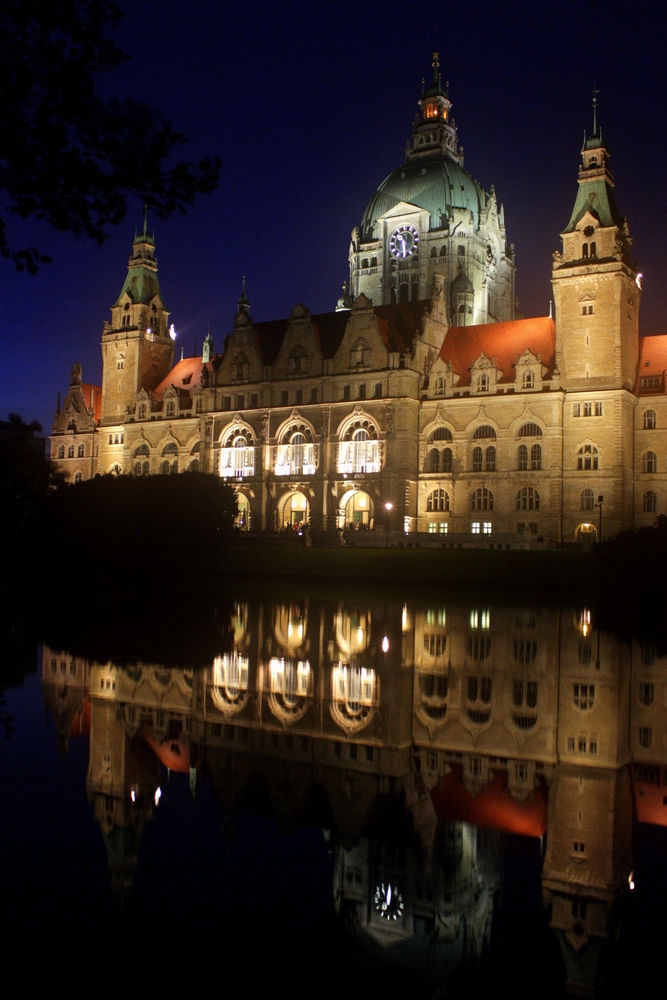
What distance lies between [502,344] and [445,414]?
850 centimetres

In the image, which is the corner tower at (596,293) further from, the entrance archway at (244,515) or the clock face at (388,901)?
the clock face at (388,901)

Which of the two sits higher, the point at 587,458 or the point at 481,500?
the point at 587,458

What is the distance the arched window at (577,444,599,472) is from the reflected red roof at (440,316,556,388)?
7.08 metres

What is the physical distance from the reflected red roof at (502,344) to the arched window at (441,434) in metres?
4.09

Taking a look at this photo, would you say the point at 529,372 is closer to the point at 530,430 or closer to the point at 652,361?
the point at 530,430

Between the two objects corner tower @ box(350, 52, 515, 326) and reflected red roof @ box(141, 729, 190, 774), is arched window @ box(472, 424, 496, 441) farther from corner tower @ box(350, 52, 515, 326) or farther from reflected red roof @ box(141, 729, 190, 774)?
reflected red roof @ box(141, 729, 190, 774)

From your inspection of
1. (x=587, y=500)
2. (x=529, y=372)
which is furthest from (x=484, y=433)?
(x=587, y=500)

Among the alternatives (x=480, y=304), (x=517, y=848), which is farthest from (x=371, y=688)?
(x=480, y=304)

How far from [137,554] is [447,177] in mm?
67883

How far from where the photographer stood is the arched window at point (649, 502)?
7275 centimetres

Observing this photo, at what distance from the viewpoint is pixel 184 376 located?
336 feet

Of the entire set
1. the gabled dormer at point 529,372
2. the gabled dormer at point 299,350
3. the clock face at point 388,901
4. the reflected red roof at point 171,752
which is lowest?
the clock face at point 388,901

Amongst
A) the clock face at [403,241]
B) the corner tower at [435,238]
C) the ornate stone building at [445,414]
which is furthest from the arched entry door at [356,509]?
the clock face at [403,241]

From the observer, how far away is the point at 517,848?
32.1ft
